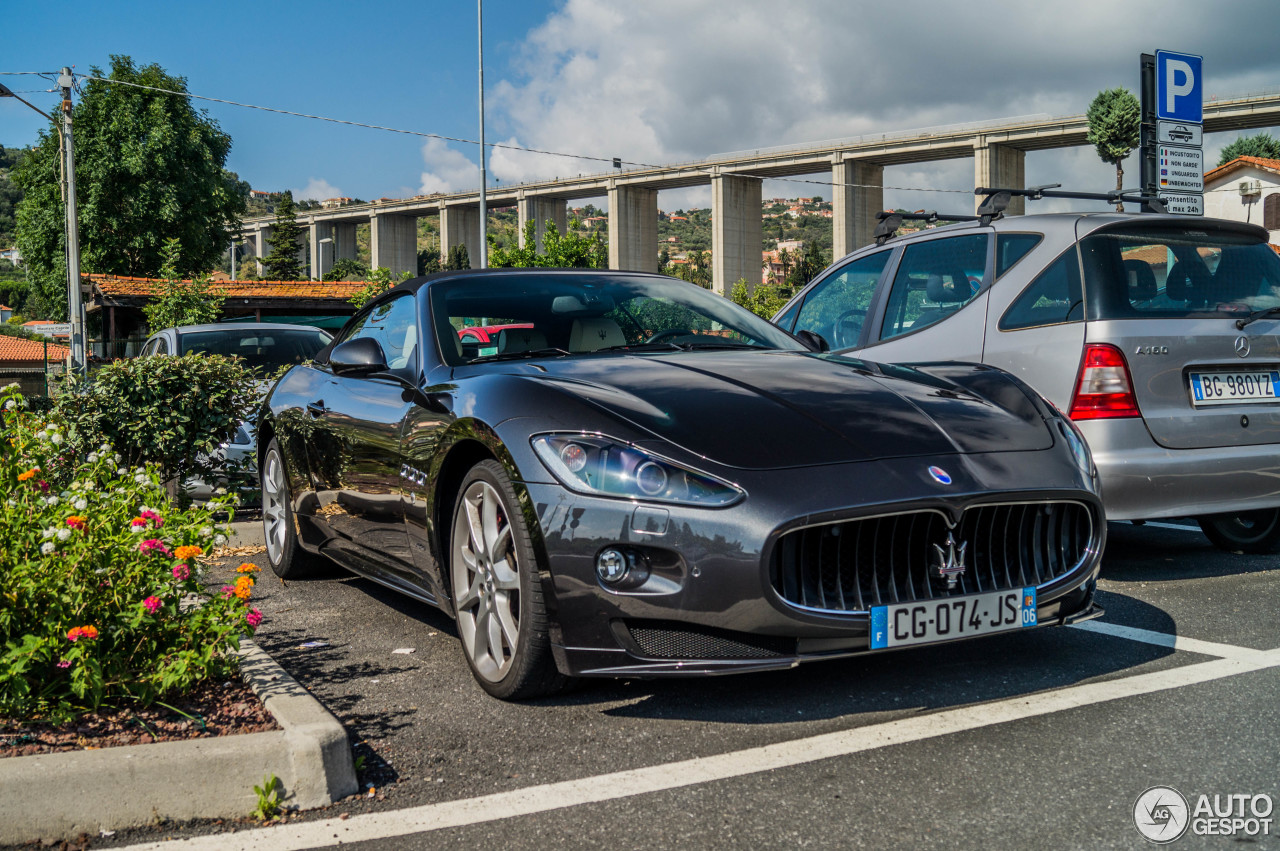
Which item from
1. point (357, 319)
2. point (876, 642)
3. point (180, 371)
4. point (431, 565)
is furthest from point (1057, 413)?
point (180, 371)

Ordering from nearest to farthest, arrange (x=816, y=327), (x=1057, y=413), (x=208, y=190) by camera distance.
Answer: (x=1057, y=413) < (x=816, y=327) < (x=208, y=190)

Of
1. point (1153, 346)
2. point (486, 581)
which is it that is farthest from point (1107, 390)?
point (486, 581)

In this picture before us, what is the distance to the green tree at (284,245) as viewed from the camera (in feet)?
428

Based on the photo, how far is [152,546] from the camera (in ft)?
11.4

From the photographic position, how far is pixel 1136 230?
5.50 metres

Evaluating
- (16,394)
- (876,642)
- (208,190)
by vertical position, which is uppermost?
(208,190)

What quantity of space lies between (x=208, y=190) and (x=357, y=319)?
182ft

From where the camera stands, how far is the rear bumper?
5.13m

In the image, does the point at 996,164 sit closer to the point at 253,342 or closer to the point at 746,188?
the point at 746,188

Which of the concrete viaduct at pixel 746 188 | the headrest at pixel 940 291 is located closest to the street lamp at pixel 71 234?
the headrest at pixel 940 291

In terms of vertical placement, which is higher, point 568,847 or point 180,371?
point 180,371

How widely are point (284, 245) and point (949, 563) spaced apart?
137 m

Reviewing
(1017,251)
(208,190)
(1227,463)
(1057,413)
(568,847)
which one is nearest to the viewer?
(568,847)

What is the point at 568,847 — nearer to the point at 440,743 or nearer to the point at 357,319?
the point at 440,743
